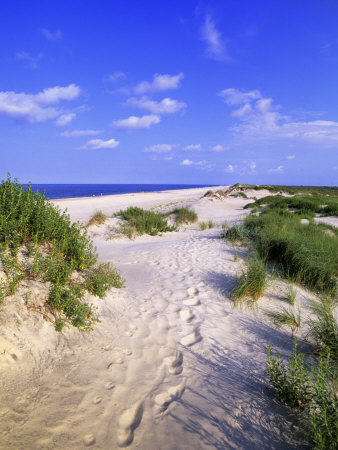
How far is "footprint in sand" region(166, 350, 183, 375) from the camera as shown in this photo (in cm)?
270

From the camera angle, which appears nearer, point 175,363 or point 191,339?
point 175,363

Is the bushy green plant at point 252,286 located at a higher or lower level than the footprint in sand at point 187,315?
higher

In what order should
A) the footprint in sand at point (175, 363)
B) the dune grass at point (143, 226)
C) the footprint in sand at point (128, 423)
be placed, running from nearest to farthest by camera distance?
the footprint in sand at point (128, 423) < the footprint in sand at point (175, 363) < the dune grass at point (143, 226)

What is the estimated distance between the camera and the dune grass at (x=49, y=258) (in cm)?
310

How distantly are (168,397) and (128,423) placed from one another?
43cm

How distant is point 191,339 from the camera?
129 inches

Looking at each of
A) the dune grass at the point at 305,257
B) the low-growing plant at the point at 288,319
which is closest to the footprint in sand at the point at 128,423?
the low-growing plant at the point at 288,319

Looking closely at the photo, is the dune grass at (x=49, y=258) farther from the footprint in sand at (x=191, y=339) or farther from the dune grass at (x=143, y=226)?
the dune grass at (x=143, y=226)

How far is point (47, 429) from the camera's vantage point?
193 cm

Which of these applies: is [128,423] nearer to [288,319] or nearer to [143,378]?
[143,378]

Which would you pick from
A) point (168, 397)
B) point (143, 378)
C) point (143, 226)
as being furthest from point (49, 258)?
point (143, 226)

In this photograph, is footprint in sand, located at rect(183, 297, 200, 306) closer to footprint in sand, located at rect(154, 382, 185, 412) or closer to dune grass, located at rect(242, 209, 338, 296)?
footprint in sand, located at rect(154, 382, 185, 412)

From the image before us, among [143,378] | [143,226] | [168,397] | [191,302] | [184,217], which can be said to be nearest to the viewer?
[168,397]

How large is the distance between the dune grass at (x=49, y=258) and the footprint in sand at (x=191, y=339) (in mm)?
1219
